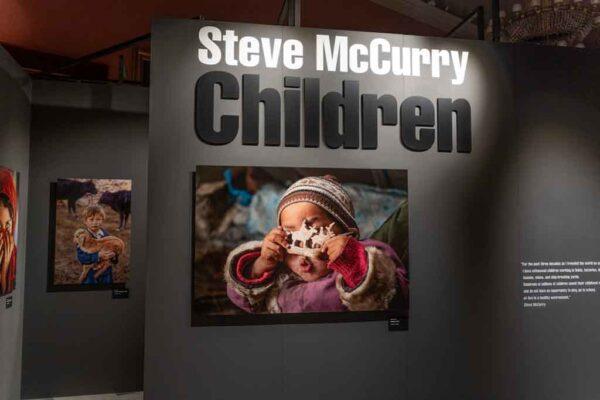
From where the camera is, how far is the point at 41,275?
4980 mm

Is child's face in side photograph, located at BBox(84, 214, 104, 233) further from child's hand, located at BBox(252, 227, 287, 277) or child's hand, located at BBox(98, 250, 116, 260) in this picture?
child's hand, located at BBox(252, 227, 287, 277)

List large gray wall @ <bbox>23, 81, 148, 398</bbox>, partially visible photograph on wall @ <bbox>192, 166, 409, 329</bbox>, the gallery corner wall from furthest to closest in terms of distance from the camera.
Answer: large gray wall @ <bbox>23, 81, 148, 398</bbox> → the gallery corner wall → partially visible photograph on wall @ <bbox>192, 166, 409, 329</bbox>

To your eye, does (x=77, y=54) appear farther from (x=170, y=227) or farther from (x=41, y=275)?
(x=170, y=227)

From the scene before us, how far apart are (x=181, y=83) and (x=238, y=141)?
0.54 meters

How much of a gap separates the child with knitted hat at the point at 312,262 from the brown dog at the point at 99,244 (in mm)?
2472

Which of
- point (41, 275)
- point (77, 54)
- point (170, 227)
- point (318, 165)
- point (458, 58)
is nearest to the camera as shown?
point (170, 227)

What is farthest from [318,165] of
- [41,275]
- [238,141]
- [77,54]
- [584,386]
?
[77,54]

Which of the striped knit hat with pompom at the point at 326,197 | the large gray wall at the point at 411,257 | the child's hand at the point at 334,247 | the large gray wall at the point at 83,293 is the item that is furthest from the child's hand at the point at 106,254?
the child's hand at the point at 334,247

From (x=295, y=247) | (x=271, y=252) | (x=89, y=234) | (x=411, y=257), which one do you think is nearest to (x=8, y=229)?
(x=89, y=234)

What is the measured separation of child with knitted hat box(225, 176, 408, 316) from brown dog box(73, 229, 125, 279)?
2.47 meters

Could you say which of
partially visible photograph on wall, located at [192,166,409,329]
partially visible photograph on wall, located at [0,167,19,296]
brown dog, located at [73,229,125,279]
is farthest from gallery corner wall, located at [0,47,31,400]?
partially visible photograph on wall, located at [192,166,409,329]

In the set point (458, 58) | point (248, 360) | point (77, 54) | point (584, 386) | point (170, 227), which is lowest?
point (584, 386)

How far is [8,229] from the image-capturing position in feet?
13.0

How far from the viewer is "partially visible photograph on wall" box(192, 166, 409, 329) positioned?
125 inches
